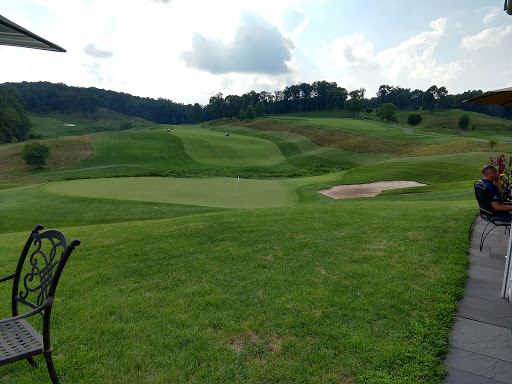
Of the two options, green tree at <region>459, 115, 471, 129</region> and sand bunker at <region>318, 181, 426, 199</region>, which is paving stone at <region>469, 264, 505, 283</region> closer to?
sand bunker at <region>318, 181, 426, 199</region>

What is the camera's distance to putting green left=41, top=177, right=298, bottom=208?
18094mm

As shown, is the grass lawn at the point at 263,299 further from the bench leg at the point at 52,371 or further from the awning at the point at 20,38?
the awning at the point at 20,38

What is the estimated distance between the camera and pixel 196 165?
1655 inches

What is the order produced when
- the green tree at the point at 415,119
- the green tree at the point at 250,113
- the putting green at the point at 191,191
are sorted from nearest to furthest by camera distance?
the putting green at the point at 191,191 → the green tree at the point at 415,119 → the green tree at the point at 250,113

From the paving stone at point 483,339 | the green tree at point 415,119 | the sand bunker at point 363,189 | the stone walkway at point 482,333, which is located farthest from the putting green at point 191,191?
the green tree at point 415,119

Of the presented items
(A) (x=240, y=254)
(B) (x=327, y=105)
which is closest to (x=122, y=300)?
(A) (x=240, y=254)

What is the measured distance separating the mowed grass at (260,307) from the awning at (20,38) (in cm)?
339

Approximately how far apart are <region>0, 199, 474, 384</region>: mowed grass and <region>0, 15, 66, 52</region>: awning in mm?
3386

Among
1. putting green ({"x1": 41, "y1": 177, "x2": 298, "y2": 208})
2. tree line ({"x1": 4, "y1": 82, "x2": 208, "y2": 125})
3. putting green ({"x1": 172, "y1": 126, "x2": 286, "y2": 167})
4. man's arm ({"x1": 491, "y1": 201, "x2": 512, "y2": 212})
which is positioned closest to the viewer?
man's arm ({"x1": 491, "y1": 201, "x2": 512, "y2": 212})

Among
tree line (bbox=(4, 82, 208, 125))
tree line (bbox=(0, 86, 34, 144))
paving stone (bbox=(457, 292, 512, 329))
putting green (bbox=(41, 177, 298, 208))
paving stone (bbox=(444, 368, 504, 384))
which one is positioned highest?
tree line (bbox=(4, 82, 208, 125))

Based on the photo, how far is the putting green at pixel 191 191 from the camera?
1809 cm

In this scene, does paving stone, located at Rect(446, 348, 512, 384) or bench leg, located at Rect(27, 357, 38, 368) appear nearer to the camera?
paving stone, located at Rect(446, 348, 512, 384)

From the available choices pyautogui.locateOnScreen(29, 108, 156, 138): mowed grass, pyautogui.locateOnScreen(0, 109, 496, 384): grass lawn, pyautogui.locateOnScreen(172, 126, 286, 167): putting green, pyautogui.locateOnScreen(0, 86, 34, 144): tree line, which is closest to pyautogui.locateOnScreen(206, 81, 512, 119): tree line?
pyautogui.locateOnScreen(29, 108, 156, 138): mowed grass

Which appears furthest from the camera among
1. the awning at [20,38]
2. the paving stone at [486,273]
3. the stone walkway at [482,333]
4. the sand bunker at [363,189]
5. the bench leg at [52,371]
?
the sand bunker at [363,189]
